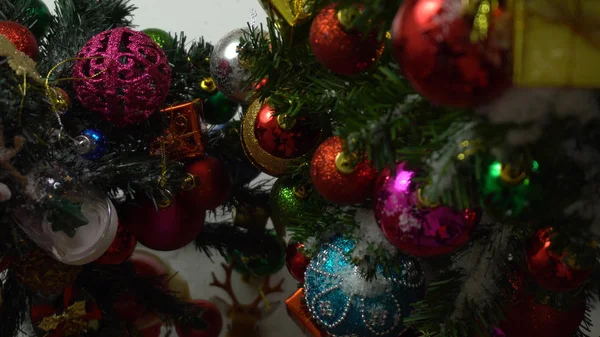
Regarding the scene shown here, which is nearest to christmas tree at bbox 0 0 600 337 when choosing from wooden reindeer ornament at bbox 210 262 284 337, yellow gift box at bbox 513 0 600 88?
yellow gift box at bbox 513 0 600 88

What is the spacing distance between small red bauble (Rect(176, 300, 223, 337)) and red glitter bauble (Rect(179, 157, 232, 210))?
0.76 feet

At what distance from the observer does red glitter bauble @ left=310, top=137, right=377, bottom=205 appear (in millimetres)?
439

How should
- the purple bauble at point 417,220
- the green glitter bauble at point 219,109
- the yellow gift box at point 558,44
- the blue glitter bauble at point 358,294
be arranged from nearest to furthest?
the yellow gift box at point 558,44
the purple bauble at point 417,220
the blue glitter bauble at point 358,294
the green glitter bauble at point 219,109

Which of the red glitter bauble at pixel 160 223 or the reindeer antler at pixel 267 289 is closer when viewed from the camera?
the red glitter bauble at pixel 160 223

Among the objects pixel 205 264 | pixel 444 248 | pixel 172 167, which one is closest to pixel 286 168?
pixel 172 167

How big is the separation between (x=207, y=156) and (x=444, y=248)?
1.15ft

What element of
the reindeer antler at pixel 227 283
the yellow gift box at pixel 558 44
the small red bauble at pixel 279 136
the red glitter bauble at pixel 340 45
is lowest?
the reindeer antler at pixel 227 283

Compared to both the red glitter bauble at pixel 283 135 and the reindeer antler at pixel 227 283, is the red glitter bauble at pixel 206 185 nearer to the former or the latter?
the red glitter bauble at pixel 283 135

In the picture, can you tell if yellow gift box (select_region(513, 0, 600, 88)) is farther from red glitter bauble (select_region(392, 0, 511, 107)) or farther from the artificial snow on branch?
the artificial snow on branch

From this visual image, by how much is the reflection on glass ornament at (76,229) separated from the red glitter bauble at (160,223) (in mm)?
93

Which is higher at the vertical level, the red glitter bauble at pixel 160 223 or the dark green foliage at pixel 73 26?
the dark green foliage at pixel 73 26

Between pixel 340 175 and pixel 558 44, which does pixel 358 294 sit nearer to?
pixel 340 175

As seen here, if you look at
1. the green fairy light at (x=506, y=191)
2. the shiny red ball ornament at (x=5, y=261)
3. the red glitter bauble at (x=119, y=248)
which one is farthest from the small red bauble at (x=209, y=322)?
the green fairy light at (x=506, y=191)

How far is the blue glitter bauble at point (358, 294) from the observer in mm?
489
